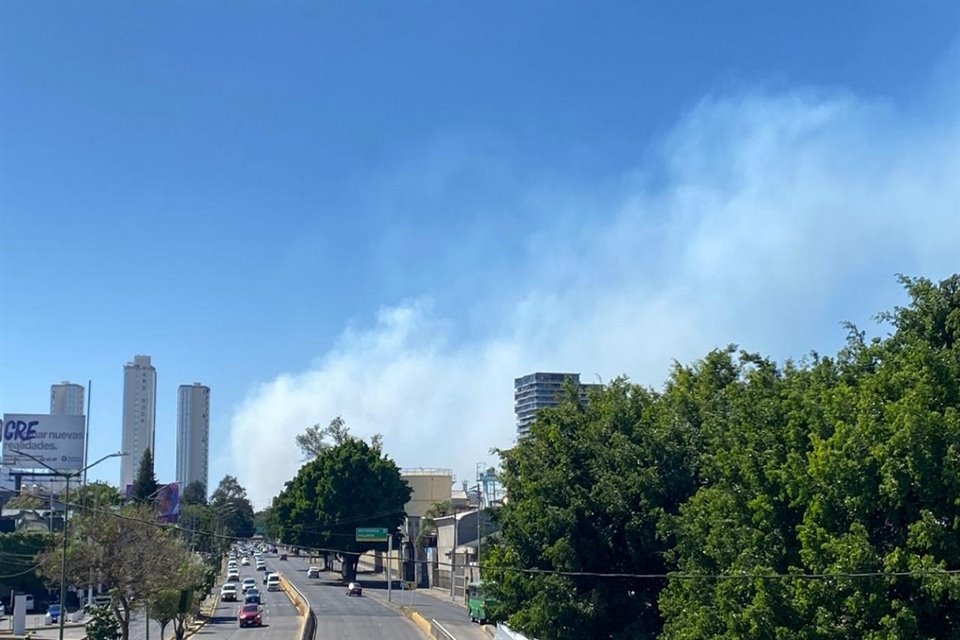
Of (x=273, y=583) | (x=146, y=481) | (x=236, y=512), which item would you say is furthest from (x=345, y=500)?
(x=236, y=512)

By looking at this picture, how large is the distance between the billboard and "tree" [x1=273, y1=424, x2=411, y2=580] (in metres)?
20.5

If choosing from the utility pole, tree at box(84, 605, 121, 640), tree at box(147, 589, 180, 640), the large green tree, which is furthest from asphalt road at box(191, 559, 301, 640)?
the large green tree

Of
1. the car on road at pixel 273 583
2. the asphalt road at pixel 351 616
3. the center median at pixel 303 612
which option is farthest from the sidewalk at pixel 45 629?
the car on road at pixel 273 583

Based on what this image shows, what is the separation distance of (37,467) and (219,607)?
21.3m

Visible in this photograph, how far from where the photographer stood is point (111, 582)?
47.9 m

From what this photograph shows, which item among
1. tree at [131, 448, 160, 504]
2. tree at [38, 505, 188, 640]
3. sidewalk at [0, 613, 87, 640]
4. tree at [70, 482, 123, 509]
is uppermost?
tree at [131, 448, 160, 504]

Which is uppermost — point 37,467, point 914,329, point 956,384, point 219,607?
point 37,467

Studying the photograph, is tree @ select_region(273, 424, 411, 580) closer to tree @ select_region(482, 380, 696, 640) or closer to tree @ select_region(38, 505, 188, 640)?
tree @ select_region(38, 505, 188, 640)

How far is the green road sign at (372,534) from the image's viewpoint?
88.0 metres

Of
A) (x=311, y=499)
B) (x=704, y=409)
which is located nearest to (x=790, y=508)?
(x=704, y=409)

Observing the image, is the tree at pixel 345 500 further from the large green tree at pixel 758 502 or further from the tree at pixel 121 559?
the large green tree at pixel 758 502

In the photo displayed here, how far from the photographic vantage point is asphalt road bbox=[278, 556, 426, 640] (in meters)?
55.7

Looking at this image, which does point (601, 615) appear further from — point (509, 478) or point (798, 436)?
point (798, 436)

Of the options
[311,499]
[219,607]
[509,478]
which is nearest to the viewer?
[509,478]
